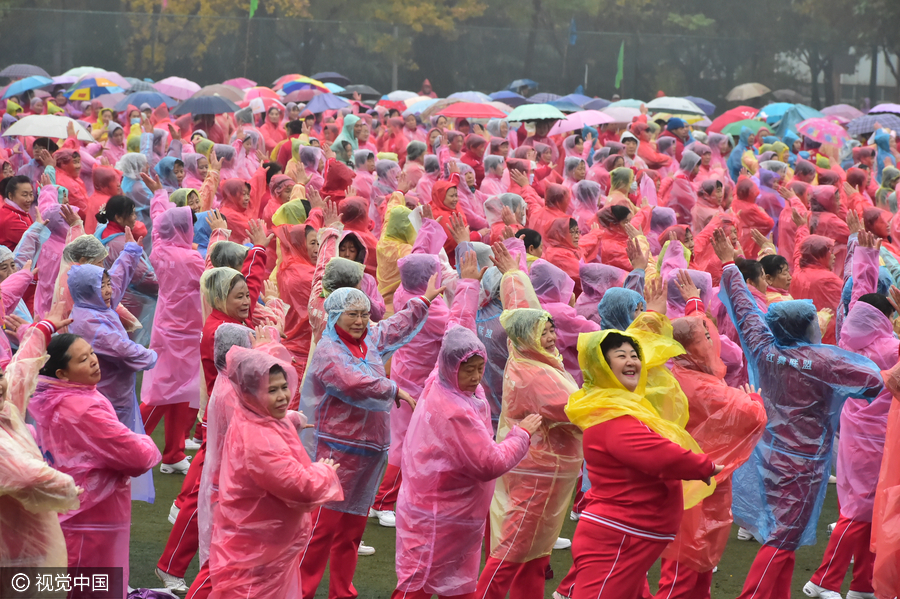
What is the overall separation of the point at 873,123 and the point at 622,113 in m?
4.30

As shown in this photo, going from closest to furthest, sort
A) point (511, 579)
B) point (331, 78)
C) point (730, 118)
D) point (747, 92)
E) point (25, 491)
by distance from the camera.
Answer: point (25, 491)
point (511, 579)
point (730, 118)
point (747, 92)
point (331, 78)

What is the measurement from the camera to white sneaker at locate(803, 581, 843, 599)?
544cm

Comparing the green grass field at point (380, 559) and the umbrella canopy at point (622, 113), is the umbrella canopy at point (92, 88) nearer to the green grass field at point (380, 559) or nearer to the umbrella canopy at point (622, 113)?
the umbrella canopy at point (622, 113)

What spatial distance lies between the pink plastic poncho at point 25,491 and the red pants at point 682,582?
2.73 metres

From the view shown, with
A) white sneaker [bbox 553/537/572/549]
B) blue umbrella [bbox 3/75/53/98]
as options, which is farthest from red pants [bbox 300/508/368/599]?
blue umbrella [bbox 3/75/53/98]

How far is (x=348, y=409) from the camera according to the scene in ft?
16.0

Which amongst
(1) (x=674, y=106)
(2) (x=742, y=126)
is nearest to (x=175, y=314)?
(2) (x=742, y=126)

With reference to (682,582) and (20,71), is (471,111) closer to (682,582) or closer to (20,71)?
(20,71)

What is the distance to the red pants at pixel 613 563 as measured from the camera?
A: 4078 mm

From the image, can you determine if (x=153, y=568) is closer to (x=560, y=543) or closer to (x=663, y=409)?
(x=560, y=543)

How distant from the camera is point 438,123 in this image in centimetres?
1628

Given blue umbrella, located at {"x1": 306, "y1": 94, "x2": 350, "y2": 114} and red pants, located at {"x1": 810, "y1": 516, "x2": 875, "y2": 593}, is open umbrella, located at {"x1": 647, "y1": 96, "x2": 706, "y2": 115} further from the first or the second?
red pants, located at {"x1": 810, "y1": 516, "x2": 875, "y2": 593}

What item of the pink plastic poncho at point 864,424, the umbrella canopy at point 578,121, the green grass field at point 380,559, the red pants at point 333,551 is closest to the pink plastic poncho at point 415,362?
the green grass field at point 380,559

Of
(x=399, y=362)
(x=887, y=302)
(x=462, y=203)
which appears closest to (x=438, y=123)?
(x=462, y=203)
